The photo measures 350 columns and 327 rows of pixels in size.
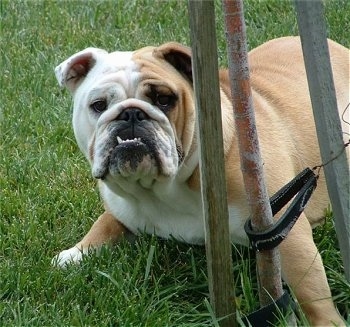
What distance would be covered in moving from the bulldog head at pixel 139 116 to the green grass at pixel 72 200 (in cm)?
38

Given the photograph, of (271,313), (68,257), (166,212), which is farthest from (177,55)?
(271,313)

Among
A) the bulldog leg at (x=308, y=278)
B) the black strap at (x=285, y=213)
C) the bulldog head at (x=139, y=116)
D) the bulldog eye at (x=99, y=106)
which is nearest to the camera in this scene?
the black strap at (x=285, y=213)

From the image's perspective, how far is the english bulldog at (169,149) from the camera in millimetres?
2938

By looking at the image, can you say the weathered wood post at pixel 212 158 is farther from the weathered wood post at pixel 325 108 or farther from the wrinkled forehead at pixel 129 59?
the wrinkled forehead at pixel 129 59

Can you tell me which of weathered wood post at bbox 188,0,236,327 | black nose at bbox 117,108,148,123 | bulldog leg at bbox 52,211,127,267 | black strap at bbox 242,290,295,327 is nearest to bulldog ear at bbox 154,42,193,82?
black nose at bbox 117,108,148,123

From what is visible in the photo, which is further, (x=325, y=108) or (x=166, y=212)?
(x=166, y=212)

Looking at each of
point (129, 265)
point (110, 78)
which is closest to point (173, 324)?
point (129, 265)

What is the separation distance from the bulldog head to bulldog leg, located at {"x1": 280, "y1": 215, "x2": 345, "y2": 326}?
444 mm

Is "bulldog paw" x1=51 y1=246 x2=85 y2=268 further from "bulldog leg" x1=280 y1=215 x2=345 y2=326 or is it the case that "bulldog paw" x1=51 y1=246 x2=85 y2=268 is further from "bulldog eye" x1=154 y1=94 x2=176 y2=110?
"bulldog leg" x1=280 y1=215 x2=345 y2=326

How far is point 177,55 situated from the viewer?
10.3ft

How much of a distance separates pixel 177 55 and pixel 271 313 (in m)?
0.97

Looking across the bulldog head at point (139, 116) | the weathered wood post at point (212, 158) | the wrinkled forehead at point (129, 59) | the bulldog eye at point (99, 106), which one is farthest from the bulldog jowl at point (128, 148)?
the weathered wood post at point (212, 158)

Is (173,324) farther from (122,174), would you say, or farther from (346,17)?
(346,17)

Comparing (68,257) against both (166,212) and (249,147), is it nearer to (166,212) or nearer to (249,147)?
(166,212)
